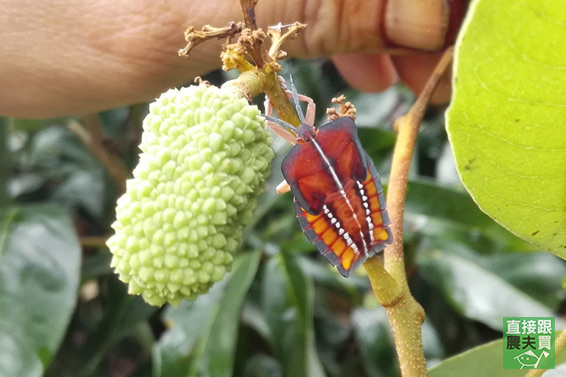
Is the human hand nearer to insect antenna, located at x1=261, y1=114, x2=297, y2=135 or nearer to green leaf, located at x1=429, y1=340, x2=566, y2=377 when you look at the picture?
insect antenna, located at x1=261, y1=114, x2=297, y2=135

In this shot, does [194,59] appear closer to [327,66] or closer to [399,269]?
[399,269]

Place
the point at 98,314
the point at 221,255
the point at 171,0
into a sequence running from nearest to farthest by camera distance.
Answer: the point at 221,255 < the point at 171,0 < the point at 98,314

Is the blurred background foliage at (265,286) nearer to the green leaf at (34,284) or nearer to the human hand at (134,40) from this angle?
the green leaf at (34,284)

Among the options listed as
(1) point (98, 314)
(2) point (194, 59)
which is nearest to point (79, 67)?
(2) point (194, 59)

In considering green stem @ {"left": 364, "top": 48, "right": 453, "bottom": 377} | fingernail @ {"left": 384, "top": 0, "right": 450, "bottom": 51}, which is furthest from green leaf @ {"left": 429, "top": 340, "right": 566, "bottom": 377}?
fingernail @ {"left": 384, "top": 0, "right": 450, "bottom": 51}

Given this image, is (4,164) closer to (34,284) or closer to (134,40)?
(34,284)

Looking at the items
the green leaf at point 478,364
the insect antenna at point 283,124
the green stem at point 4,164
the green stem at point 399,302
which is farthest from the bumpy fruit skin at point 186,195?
the green stem at point 4,164
